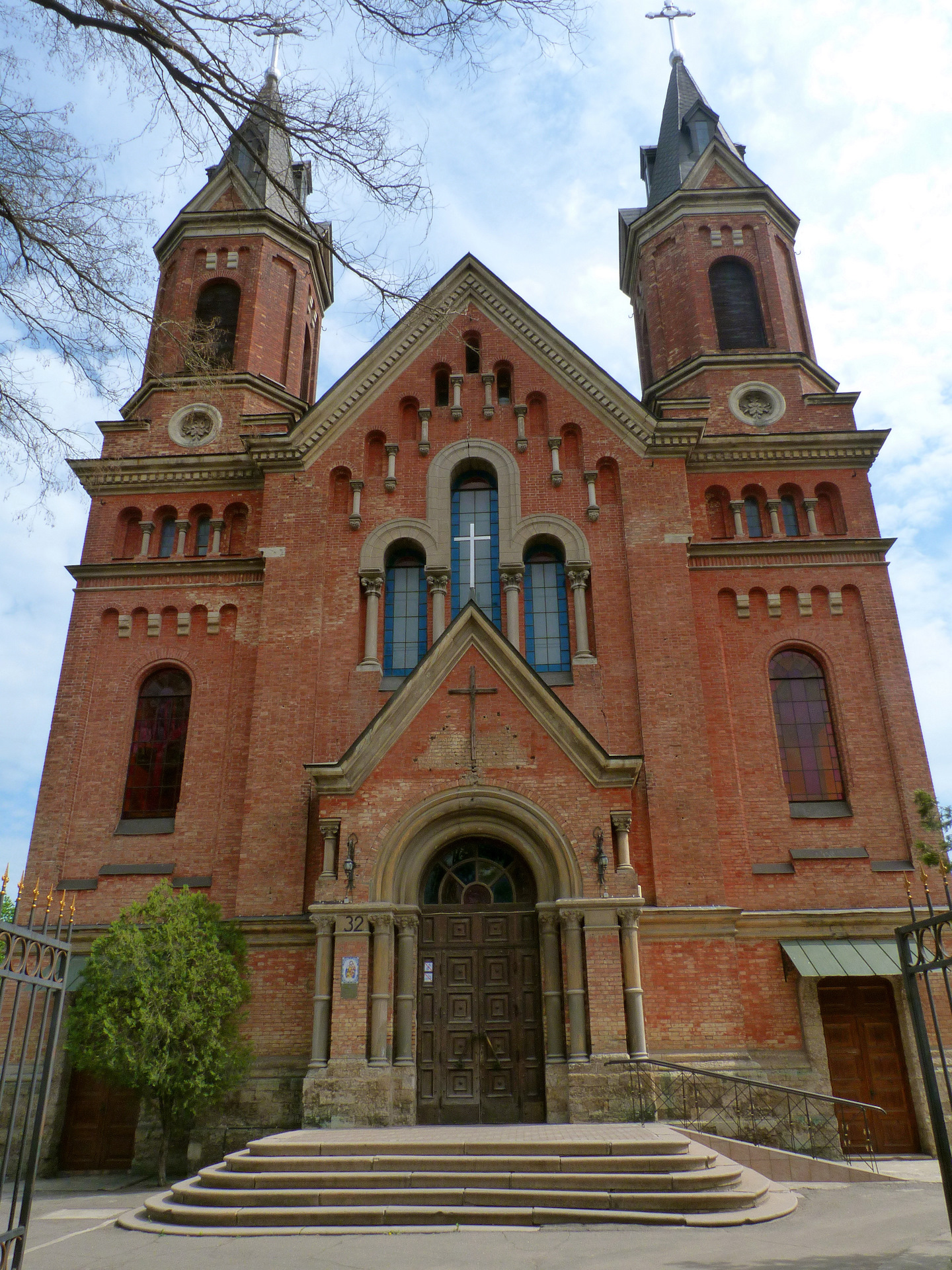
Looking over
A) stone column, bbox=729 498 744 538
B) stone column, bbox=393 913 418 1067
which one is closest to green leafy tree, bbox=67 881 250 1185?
stone column, bbox=393 913 418 1067

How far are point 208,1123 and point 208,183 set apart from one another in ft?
69.1

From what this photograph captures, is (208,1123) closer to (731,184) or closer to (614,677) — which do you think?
(614,677)

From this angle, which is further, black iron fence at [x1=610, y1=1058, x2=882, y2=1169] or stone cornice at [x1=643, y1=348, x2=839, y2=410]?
stone cornice at [x1=643, y1=348, x2=839, y2=410]

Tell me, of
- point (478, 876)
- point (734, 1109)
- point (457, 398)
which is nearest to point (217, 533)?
point (457, 398)

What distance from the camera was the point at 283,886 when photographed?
16.2 meters

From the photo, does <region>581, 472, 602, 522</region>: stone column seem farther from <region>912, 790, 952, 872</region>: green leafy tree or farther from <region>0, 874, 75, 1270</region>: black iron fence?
<region>0, 874, 75, 1270</region>: black iron fence

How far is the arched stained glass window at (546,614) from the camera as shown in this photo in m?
18.1

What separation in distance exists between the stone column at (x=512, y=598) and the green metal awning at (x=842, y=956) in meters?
7.04

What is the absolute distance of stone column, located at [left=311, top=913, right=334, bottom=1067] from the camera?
14.3 metres

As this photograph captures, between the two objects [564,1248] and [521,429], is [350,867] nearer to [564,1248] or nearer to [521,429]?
[564,1248]

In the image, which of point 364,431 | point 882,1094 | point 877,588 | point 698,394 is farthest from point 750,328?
point 882,1094

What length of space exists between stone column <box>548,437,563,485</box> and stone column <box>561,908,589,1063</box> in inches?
340

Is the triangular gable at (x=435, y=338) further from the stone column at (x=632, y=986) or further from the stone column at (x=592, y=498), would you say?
the stone column at (x=632, y=986)

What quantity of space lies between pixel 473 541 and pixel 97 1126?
12.1 meters
